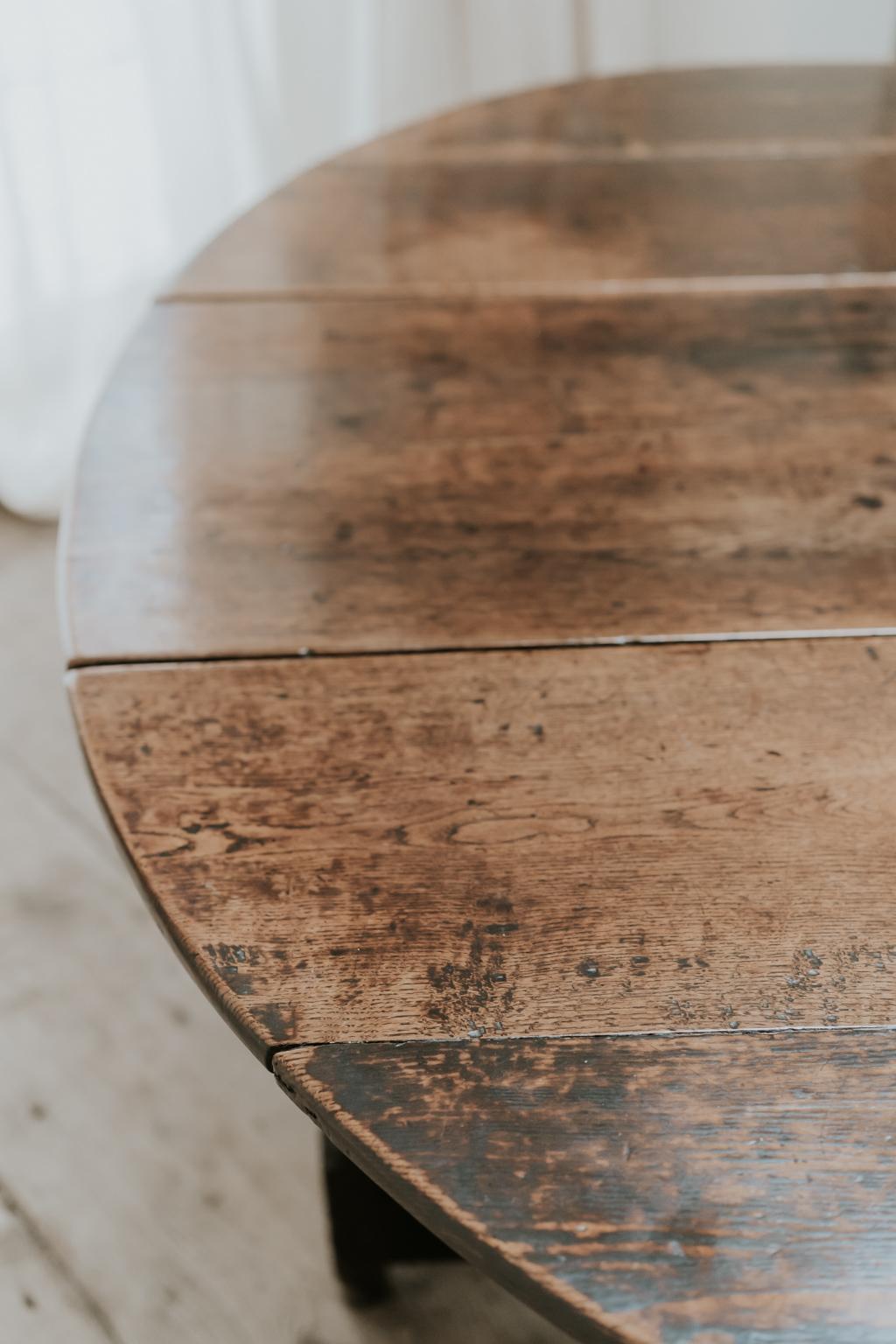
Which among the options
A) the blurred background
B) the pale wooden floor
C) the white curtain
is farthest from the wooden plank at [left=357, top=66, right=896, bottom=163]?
the pale wooden floor

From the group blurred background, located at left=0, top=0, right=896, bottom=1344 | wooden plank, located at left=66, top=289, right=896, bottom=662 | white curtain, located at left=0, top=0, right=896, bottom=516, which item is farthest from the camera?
white curtain, located at left=0, top=0, right=896, bottom=516

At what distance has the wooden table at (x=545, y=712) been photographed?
349 mm

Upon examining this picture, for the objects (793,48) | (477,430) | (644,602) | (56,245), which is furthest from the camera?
(793,48)

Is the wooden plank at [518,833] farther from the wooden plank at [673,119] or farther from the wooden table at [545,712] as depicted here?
the wooden plank at [673,119]

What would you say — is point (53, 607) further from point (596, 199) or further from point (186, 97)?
point (596, 199)

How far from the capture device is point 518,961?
15.8 inches

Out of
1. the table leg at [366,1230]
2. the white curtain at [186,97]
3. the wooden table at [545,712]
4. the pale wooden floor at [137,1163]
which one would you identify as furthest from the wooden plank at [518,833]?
the white curtain at [186,97]

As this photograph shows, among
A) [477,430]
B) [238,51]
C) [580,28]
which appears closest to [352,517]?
[477,430]

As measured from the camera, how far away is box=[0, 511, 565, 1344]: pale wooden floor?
83cm

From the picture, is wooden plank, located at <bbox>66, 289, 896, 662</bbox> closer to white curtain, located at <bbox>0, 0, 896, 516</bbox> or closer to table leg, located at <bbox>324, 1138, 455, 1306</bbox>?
table leg, located at <bbox>324, 1138, 455, 1306</bbox>

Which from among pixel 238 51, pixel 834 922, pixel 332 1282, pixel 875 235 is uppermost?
pixel 238 51

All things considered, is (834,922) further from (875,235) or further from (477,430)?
(875,235)

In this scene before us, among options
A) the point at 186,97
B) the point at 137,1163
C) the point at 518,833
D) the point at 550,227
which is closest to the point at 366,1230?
the point at 137,1163

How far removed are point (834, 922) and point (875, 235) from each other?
2.04 feet
